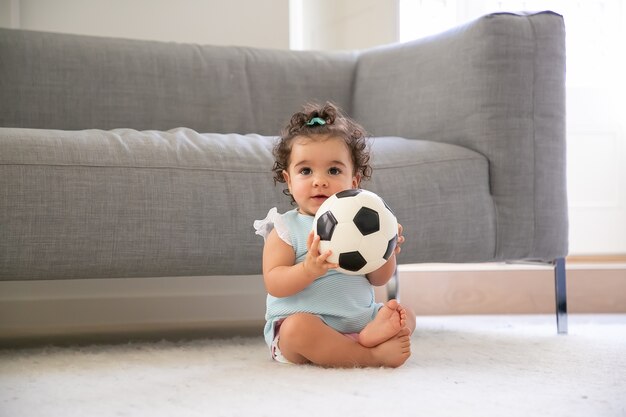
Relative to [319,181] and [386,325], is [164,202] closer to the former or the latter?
[319,181]

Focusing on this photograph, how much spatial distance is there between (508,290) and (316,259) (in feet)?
4.90

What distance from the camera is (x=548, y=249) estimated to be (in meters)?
1.81


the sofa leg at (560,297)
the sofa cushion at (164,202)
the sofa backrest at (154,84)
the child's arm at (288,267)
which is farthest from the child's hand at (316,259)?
the sofa backrest at (154,84)

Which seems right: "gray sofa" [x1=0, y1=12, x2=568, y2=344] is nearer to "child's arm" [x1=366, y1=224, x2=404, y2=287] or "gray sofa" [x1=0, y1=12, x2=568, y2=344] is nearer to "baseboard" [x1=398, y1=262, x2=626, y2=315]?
"child's arm" [x1=366, y1=224, x2=404, y2=287]

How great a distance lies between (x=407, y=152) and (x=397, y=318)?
562 millimetres

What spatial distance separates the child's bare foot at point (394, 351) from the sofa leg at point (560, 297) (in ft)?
2.21

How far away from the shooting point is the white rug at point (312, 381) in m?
0.99

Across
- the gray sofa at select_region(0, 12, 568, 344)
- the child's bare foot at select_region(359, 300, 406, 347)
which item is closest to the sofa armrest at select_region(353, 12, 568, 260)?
the gray sofa at select_region(0, 12, 568, 344)

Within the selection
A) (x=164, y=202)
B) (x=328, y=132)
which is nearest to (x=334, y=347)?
(x=328, y=132)

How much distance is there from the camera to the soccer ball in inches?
47.2

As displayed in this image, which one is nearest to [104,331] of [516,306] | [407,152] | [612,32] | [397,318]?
[407,152]

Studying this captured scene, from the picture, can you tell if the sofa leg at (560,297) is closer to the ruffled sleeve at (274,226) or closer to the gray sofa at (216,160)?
the gray sofa at (216,160)

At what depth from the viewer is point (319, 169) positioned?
4.47ft

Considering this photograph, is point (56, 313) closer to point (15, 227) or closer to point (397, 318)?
point (15, 227)
